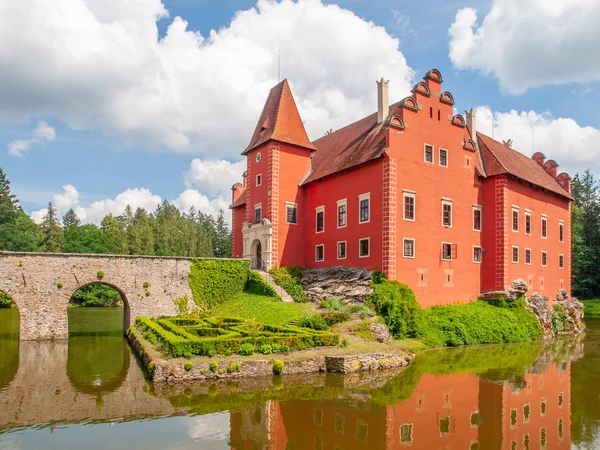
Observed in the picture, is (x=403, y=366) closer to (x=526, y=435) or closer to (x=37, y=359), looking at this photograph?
(x=526, y=435)

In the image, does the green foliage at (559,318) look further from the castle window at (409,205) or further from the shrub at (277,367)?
the shrub at (277,367)

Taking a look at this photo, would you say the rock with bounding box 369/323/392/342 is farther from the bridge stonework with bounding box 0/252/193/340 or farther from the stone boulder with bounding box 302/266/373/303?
the bridge stonework with bounding box 0/252/193/340

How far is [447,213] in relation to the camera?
102 ft

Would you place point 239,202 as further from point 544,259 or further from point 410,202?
point 544,259

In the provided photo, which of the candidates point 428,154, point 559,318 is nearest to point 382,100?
point 428,154

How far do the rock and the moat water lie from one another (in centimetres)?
272

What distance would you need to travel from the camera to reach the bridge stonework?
26.8 meters

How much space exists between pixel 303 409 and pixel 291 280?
62.8 feet

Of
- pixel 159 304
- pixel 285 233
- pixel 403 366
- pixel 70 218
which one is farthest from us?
pixel 70 218

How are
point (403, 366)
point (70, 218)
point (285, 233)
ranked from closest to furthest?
point (403, 366) → point (285, 233) → point (70, 218)

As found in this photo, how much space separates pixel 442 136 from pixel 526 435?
74.2 ft

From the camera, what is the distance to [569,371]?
811 inches

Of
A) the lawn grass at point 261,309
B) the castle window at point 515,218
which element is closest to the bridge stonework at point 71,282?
the lawn grass at point 261,309

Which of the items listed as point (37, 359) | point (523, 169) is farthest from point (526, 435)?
point (523, 169)
